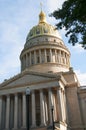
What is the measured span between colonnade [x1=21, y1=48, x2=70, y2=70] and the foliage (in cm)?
3858

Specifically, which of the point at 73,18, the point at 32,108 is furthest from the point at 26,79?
the point at 73,18

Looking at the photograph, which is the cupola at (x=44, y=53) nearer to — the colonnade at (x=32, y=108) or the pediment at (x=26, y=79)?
the pediment at (x=26, y=79)

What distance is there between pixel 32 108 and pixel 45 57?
19.3 metres

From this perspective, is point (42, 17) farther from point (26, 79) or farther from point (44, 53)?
point (26, 79)

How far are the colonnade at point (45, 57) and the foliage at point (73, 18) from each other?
38.6m

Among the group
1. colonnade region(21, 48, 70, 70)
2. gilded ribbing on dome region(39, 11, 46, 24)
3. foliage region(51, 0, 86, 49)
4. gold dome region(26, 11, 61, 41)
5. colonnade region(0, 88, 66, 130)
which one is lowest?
colonnade region(0, 88, 66, 130)

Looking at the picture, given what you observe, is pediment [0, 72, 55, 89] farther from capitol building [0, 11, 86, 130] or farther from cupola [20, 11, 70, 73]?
cupola [20, 11, 70, 73]

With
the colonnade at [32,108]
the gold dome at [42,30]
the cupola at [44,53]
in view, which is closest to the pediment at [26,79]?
the colonnade at [32,108]

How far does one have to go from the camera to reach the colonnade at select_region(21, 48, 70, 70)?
172 ft

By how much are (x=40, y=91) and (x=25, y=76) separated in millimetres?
5286

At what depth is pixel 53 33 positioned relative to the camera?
195 feet

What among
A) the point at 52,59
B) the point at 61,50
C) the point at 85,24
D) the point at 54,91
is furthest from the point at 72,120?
the point at 85,24


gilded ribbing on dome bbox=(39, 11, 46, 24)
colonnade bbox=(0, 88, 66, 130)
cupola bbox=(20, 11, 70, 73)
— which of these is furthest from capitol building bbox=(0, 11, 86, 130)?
gilded ribbing on dome bbox=(39, 11, 46, 24)

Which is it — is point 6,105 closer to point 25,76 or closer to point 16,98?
point 16,98
